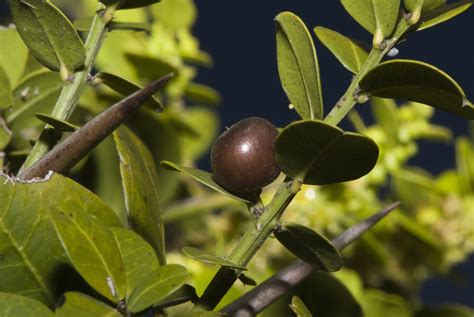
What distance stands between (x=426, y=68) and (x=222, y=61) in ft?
7.30

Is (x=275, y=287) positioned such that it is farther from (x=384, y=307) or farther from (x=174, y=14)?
(x=174, y=14)

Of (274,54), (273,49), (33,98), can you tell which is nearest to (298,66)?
(33,98)

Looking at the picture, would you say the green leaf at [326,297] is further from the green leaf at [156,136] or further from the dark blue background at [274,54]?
the dark blue background at [274,54]

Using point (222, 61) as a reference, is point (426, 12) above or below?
above

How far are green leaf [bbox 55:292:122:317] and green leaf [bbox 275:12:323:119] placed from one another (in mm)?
146

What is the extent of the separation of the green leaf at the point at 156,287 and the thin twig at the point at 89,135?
0.07 metres

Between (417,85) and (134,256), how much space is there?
0.15 meters

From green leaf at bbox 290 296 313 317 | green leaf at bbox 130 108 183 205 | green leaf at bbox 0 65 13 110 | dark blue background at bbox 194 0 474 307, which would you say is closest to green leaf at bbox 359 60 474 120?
green leaf at bbox 290 296 313 317

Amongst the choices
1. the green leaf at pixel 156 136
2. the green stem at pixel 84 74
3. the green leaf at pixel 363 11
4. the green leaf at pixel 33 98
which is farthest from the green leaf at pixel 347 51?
the green leaf at pixel 156 136

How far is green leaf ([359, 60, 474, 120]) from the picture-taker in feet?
1.26

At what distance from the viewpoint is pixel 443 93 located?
40cm

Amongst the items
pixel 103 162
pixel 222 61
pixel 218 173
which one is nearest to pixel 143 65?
pixel 103 162

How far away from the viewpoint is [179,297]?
43 centimetres

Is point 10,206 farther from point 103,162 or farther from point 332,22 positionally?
point 332,22
